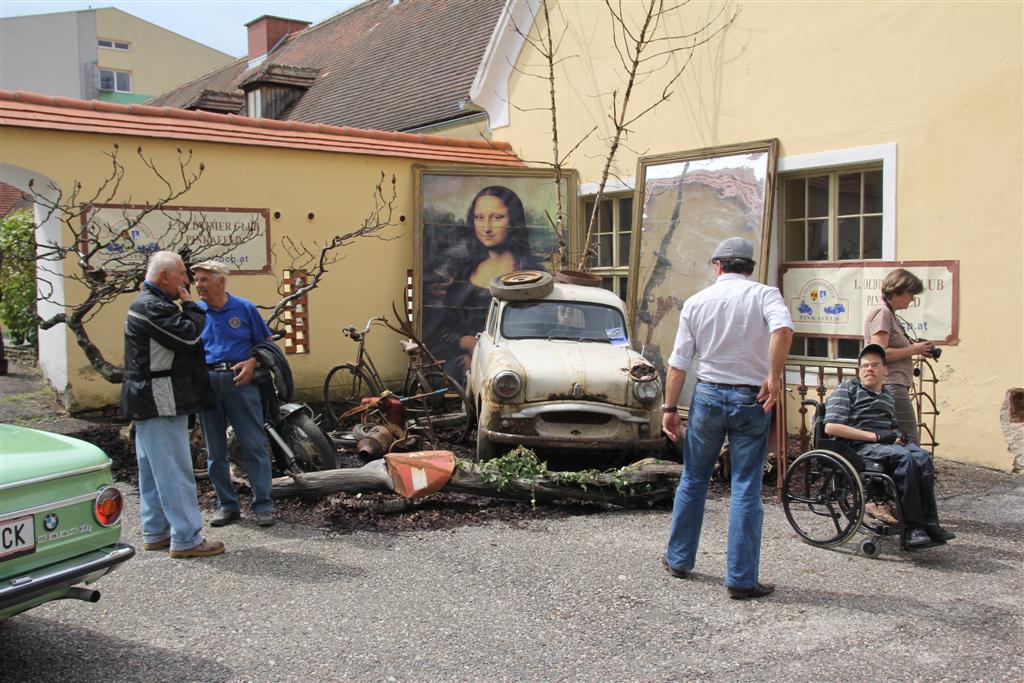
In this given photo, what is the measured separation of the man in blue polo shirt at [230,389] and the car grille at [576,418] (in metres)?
2.36

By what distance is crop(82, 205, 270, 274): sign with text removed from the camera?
998cm

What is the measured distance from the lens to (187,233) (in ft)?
34.9

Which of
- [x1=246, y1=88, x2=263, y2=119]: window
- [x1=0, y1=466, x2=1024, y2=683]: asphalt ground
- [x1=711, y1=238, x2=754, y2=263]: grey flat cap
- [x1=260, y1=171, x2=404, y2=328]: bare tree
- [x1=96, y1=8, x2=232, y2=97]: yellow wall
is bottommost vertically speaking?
[x1=0, y1=466, x2=1024, y2=683]: asphalt ground

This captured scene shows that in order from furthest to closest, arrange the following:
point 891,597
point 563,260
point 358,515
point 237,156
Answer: point 563,260
point 237,156
point 358,515
point 891,597

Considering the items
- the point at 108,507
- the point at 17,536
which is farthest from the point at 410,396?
the point at 17,536

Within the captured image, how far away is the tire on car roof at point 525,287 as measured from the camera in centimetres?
860

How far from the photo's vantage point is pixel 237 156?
11.2 metres

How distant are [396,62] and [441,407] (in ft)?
39.3

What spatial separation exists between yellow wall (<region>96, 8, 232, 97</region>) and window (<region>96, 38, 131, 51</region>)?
151 millimetres

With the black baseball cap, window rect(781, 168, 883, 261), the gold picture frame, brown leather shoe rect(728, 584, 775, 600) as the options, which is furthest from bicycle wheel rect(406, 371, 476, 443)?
brown leather shoe rect(728, 584, 775, 600)

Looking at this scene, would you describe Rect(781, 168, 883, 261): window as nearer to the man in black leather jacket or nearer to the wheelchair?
the wheelchair

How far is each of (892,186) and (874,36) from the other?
147cm

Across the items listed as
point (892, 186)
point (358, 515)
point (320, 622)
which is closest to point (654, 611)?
point (320, 622)

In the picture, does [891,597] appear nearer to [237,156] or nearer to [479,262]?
[479,262]
